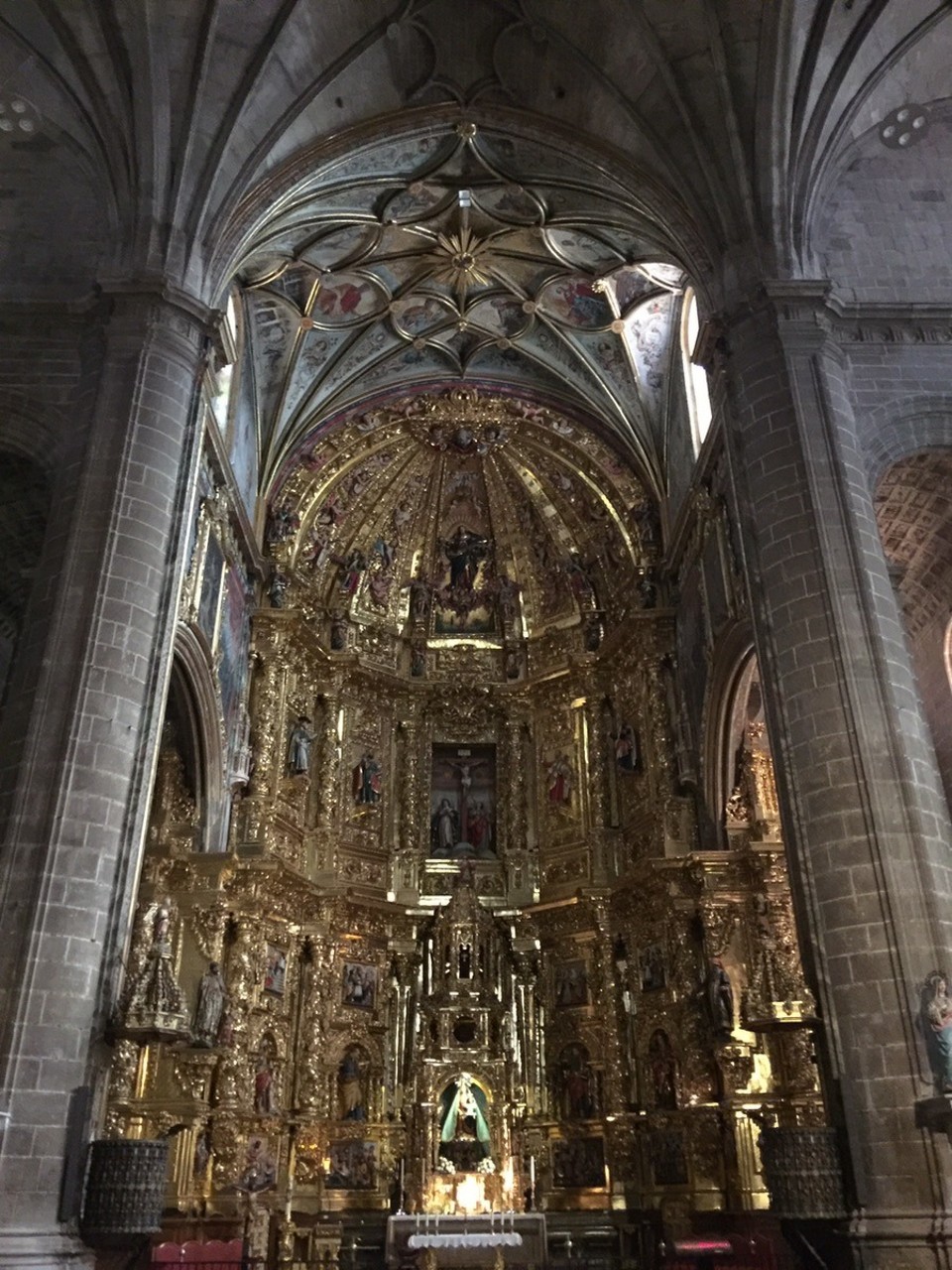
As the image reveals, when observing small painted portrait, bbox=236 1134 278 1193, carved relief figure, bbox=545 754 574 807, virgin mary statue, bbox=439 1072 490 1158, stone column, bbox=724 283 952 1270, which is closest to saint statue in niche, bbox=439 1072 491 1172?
virgin mary statue, bbox=439 1072 490 1158

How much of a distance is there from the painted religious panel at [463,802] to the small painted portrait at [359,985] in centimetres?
274

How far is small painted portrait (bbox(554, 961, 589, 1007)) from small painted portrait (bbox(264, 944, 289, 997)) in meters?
4.83

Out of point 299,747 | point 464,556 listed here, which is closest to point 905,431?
point 464,556

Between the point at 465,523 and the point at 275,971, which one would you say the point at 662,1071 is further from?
the point at 465,523

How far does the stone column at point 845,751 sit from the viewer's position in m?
9.32

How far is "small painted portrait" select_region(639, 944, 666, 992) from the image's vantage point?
17.6m

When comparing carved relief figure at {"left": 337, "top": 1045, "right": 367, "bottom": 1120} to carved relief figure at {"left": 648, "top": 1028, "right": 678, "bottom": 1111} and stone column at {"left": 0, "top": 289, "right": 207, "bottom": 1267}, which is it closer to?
carved relief figure at {"left": 648, "top": 1028, "right": 678, "bottom": 1111}

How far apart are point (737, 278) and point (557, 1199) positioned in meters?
14.2

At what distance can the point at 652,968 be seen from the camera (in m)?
17.8

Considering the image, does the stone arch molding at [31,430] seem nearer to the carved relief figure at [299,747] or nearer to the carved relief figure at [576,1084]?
the carved relief figure at [299,747]

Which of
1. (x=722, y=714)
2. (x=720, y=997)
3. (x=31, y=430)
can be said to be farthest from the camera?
(x=722, y=714)

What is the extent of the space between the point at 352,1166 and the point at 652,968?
19.1 ft

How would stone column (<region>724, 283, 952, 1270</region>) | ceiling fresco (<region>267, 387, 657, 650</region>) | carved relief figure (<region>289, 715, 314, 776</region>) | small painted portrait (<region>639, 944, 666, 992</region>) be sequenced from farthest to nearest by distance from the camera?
ceiling fresco (<region>267, 387, 657, 650</region>), carved relief figure (<region>289, 715, 314, 776</region>), small painted portrait (<region>639, 944, 666, 992</region>), stone column (<region>724, 283, 952, 1270</region>)

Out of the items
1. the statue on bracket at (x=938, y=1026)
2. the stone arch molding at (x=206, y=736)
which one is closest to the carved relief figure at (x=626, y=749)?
the stone arch molding at (x=206, y=736)
